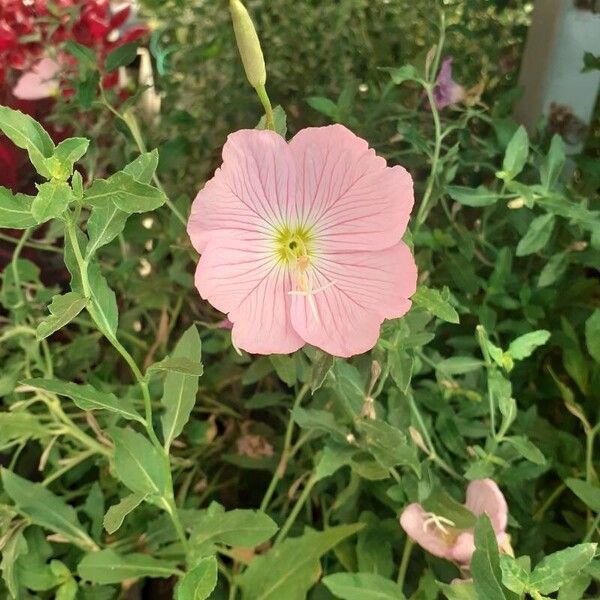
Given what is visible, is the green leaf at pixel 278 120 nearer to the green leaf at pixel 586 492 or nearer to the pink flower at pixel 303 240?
the pink flower at pixel 303 240

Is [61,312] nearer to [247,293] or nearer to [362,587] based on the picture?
[247,293]

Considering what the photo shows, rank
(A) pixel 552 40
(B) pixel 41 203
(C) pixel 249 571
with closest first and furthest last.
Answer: (B) pixel 41 203 < (C) pixel 249 571 < (A) pixel 552 40

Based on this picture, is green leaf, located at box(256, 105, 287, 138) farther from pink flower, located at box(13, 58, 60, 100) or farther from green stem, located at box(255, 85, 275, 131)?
pink flower, located at box(13, 58, 60, 100)

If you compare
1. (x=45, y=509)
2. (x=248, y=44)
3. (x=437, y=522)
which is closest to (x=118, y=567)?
(x=45, y=509)

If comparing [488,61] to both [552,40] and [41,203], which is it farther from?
[41,203]

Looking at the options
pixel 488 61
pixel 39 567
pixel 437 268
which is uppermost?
pixel 488 61

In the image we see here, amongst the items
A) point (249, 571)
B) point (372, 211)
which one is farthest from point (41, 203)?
point (249, 571)

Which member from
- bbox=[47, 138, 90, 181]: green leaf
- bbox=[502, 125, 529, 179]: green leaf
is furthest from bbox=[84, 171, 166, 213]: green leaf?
bbox=[502, 125, 529, 179]: green leaf
